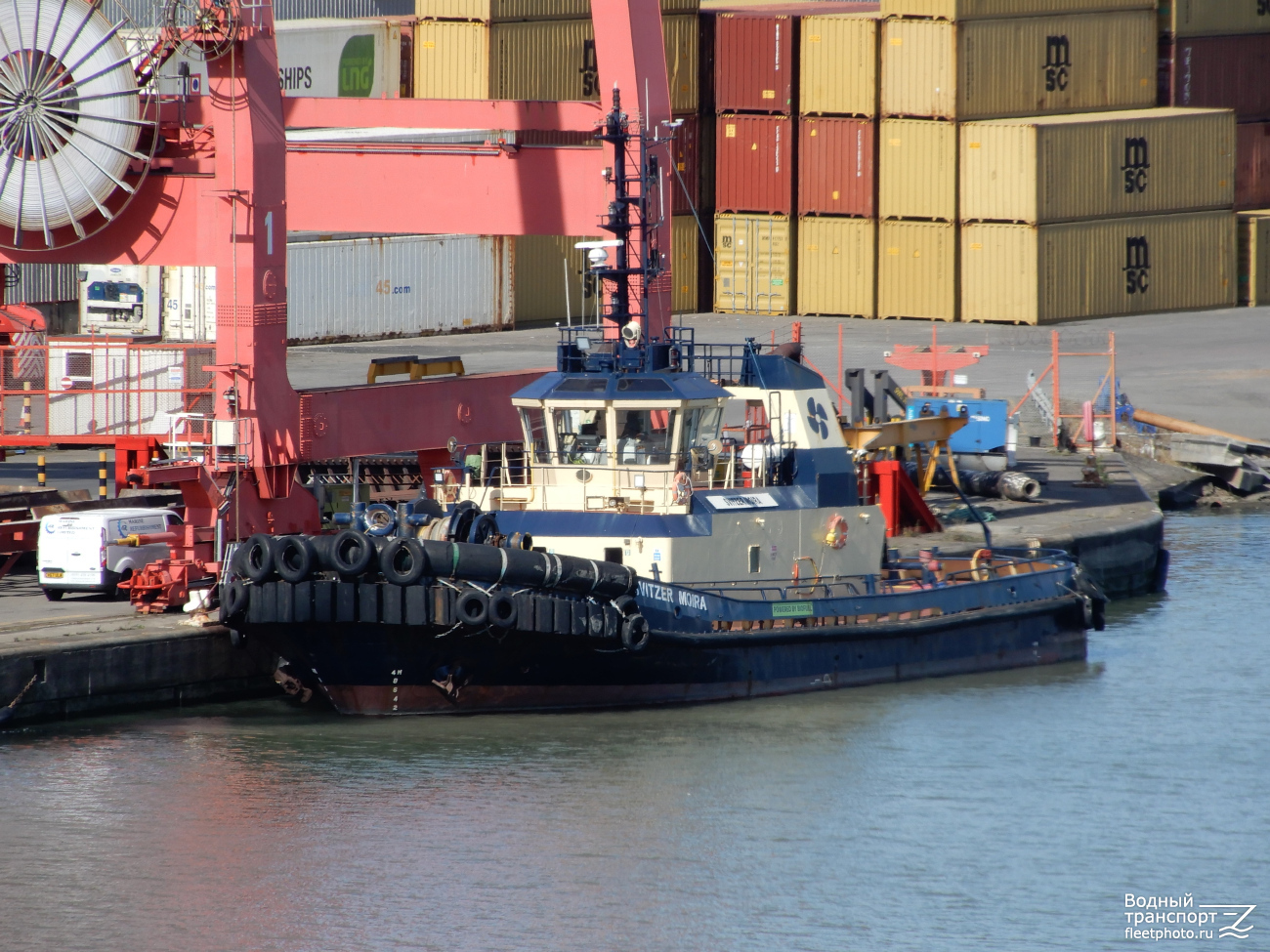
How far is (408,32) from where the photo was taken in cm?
4247

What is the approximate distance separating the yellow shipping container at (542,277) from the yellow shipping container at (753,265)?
3.14m

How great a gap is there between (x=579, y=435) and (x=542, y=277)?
25217mm

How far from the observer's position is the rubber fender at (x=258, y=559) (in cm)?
1614

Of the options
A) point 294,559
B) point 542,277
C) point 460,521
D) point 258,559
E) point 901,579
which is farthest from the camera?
point 542,277

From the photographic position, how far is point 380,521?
17.3 m

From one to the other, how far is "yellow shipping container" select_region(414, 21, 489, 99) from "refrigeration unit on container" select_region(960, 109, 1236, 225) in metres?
9.97

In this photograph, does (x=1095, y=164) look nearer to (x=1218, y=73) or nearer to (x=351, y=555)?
(x=1218, y=73)

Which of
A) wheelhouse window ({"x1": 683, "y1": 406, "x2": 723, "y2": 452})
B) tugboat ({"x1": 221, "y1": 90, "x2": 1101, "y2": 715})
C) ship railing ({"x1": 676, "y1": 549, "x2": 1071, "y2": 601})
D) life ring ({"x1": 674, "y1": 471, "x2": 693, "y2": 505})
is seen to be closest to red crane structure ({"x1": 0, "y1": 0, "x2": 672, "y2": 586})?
tugboat ({"x1": 221, "y1": 90, "x2": 1101, "y2": 715})

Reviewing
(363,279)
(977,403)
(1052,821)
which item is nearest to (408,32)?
(363,279)

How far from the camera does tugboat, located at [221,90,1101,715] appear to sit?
637 inches

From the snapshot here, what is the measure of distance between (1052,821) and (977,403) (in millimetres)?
12178

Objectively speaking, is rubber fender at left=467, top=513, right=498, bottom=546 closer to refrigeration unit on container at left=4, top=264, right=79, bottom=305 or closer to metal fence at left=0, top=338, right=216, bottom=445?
metal fence at left=0, top=338, right=216, bottom=445

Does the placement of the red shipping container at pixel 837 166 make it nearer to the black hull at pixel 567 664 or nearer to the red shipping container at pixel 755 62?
the red shipping container at pixel 755 62

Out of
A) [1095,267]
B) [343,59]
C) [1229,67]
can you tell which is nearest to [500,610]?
[1095,267]
